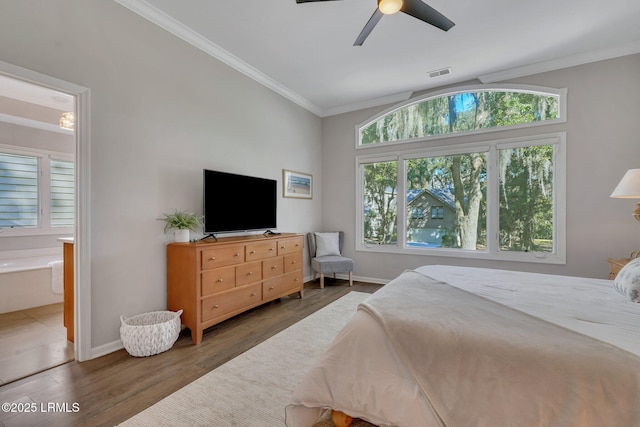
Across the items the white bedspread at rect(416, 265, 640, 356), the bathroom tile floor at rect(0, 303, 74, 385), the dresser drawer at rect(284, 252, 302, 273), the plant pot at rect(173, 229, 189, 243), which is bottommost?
the bathroom tile floor at rect(0, 303, 74, 385)

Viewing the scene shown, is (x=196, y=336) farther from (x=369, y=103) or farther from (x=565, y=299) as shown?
(x=369, y=103)

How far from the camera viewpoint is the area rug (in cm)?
160

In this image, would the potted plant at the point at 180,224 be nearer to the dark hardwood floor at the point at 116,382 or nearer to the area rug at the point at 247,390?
the dark hardwood floor at the point at 116,382

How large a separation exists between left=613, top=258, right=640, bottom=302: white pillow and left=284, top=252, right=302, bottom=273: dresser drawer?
10.1 ft

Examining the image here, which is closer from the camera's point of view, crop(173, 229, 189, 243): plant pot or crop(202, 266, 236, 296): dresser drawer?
crop(202, 266, 236, 296): dresser drawer

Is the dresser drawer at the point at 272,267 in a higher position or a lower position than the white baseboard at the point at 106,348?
higher

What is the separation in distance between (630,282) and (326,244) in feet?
11.6

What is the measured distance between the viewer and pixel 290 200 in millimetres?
4539

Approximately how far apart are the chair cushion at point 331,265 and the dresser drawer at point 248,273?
135cm

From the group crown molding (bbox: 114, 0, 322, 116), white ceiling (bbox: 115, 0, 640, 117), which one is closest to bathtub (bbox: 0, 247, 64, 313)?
crown molding (bbox: 114, 0, 322, 116)

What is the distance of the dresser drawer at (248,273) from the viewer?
2988 mm

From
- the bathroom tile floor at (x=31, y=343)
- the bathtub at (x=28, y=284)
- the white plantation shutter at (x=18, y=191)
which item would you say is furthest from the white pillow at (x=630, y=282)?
the white plantation shutter at (x=18, y=191)

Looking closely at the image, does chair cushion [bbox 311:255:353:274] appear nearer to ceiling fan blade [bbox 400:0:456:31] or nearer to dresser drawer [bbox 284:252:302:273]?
dresser drawer [bbox 284:252:302:273]

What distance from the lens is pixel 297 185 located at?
4.67 m
